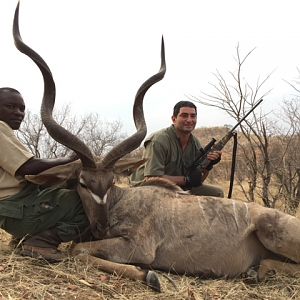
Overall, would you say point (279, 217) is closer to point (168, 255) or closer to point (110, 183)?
point (168, 255)

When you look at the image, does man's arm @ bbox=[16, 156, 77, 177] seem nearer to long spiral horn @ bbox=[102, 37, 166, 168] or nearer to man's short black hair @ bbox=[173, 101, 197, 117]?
long spiral horn @ bbox=[102, 37, 166, 168]

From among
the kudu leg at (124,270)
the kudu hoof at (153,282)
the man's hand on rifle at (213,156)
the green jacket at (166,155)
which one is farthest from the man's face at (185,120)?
the kudu hoof at (153,282)

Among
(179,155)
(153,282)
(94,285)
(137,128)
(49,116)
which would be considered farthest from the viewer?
(179,155)

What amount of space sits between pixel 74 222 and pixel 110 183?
18.4 inches

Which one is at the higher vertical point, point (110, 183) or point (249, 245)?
point (110, 183)

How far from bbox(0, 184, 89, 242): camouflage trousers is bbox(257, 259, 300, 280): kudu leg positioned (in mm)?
1639

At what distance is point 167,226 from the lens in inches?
177

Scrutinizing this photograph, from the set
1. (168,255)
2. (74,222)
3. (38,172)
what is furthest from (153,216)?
(38,172)

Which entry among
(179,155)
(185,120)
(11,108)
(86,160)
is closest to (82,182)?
(86,160)

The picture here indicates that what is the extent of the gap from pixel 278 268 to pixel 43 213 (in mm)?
2169

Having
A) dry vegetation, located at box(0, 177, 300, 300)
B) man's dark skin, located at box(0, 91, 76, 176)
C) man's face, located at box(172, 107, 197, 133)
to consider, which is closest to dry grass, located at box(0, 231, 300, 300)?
dry vegetation, located at box(0, 177, 300, 300)

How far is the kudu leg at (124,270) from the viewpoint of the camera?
3.64m

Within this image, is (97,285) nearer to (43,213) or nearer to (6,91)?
(43,213)

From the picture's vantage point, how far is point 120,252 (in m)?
4.20
